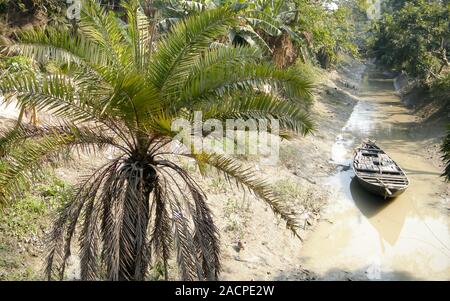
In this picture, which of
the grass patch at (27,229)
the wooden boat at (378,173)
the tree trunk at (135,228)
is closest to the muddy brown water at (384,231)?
the wooden boat at (378,173)

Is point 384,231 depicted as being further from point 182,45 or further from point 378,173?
point 182,45

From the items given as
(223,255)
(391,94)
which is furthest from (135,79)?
(391,94)

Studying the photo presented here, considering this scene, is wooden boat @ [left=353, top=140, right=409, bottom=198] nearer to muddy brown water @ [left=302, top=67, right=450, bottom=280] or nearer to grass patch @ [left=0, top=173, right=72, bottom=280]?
muddy brown water @ [left=302, top=67, right=450, bottom=280]

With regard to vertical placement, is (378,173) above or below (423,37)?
below

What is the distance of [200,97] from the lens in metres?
5.47

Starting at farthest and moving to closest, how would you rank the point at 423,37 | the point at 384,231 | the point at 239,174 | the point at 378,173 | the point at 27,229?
the point at 423,37
the point at 378,173
the point at 384,231
the point at 27,229
the point at 239,174

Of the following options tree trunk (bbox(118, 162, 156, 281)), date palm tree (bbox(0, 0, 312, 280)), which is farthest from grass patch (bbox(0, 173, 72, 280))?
tree trunk (bbox(118, 162, 156, 281))

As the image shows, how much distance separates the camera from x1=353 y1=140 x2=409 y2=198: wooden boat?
42.0ft

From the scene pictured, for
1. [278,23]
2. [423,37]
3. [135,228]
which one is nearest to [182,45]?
[135,228]

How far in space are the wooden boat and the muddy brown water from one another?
54cm

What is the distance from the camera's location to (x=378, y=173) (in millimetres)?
14516

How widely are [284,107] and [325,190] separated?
367 inches

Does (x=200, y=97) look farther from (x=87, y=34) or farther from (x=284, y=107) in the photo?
(x=87, y=34)

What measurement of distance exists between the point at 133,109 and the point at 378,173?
37.2 feet
